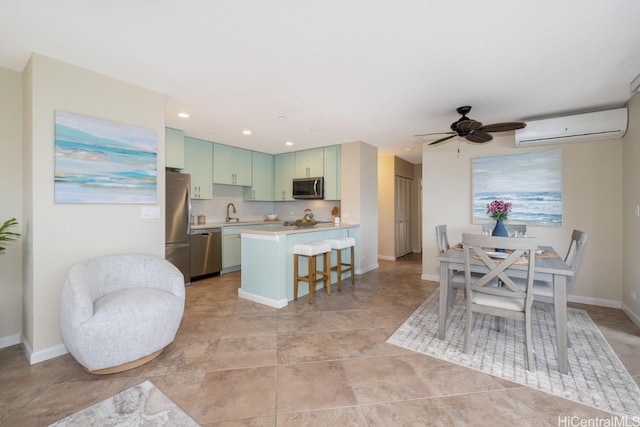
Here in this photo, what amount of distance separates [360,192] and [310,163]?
1.28 meters

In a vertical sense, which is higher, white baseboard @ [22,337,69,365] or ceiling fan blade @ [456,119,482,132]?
ceiling fan blade @ [456,119,482,132]

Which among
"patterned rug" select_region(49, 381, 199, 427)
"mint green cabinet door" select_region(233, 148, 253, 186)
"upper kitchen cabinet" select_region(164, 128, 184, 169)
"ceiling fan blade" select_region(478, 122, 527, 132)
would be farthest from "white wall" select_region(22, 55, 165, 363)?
"ceiling fan blade" select_region(478, 122, 527, 132)

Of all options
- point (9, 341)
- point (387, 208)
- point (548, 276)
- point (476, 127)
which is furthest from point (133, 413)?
point (387, 208)

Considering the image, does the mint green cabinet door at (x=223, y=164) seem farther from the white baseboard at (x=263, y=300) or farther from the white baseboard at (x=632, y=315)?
the white baseboard at (x=632, y=315)

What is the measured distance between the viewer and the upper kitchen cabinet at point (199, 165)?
4.67 m

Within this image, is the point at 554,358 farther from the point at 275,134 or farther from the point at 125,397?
the point at 275,134

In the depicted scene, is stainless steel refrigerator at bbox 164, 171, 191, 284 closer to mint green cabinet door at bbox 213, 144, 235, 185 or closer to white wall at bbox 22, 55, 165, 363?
mint green cabinet door at bbox 213, 144, 235, 185

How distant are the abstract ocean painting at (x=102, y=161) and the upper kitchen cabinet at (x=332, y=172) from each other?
3.09m

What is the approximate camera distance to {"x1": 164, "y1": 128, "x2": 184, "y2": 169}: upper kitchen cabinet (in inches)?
163

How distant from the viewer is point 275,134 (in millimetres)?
4477

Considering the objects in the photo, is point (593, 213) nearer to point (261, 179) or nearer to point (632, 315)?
point (632, 315)

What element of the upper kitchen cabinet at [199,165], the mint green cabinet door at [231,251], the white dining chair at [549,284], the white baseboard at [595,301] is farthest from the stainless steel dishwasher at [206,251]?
the white baseboard at [595,301]

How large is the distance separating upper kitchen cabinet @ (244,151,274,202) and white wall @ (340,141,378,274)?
6.00ft

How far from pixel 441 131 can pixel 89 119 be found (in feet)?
14.1
